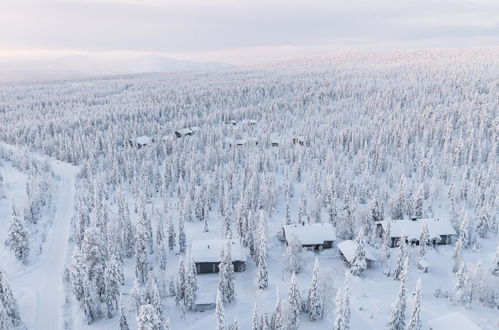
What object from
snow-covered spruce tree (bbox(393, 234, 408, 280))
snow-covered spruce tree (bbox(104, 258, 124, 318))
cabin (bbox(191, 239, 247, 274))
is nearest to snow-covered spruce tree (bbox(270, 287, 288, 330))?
cabin (bbox(191, 239, 247, 274))

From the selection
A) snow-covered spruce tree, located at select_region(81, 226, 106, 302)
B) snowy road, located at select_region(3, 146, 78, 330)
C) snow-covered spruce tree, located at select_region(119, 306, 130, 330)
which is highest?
snow-covered spruce tree, located at select_region(81, 226, 106, 302)

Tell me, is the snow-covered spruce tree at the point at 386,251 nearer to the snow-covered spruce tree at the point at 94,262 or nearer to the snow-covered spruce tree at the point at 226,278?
the snow-covered spruce tree at the point at 226,278

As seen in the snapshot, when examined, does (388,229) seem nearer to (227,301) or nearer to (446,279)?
(446,279)

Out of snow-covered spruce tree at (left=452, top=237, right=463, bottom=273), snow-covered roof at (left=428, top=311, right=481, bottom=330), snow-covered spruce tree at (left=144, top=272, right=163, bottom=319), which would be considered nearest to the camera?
snow-covered roof at (left=428, top=311, right=481, bottom=330)

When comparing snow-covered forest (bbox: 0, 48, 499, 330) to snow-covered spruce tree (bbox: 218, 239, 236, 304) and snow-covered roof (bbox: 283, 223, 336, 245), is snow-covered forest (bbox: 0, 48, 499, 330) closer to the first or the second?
snow-covered spruce tree (bbox: 218, 239, 236, 304)

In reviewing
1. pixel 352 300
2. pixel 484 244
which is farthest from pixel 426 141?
pixel 352 300

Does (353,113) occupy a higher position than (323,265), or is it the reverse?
(353,113)

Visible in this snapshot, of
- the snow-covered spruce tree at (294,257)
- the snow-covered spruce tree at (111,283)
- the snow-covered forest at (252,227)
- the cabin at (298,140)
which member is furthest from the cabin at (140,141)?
the snow-covered spruce tree at (294,257)
